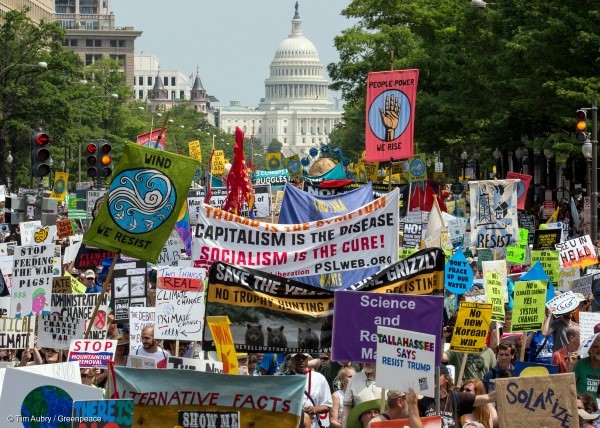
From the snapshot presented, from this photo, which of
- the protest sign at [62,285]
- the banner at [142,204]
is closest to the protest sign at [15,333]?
the protest sign at [62,285]

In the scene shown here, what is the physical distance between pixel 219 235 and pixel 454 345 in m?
2.12

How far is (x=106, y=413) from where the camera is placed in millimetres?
9789

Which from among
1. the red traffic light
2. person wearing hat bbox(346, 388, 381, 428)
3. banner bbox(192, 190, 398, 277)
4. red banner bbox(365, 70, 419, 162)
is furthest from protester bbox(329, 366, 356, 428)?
the red traffic light

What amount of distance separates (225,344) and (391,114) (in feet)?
28.8

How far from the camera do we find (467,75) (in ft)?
177

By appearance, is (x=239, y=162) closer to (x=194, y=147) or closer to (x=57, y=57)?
(x=194, y=147)

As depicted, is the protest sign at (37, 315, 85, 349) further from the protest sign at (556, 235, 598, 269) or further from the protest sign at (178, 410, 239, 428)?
the protest sign at (556, 235, 598, 269)

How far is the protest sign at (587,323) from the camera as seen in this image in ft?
46.5

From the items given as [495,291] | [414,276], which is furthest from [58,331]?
[495,291]

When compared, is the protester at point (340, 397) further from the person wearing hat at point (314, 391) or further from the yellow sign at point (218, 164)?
the yellow sign at point (218, 164)

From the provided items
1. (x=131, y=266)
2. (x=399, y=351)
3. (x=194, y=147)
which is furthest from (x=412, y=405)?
(x=194, y=147)

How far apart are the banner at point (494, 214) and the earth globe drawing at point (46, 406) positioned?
13.1m

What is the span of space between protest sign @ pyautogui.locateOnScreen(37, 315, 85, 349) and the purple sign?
4.03 m

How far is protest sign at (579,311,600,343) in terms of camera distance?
1418 centimetres
